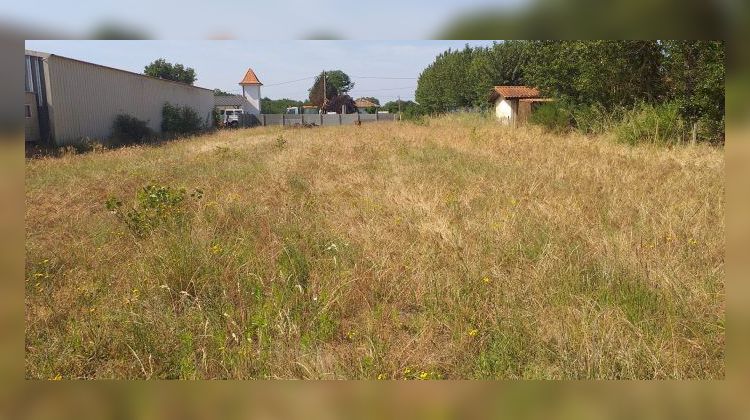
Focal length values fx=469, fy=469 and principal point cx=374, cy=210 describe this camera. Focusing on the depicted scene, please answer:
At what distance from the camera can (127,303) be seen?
295cm

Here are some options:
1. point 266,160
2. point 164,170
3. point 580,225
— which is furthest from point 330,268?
point 266,160

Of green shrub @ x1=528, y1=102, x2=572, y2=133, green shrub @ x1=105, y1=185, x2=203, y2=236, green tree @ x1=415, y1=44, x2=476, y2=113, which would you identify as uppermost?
green tree @ x1=415, y1=44, x2=476, y2=113

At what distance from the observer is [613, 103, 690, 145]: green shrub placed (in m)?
10.8

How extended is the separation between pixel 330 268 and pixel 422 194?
2.87 m

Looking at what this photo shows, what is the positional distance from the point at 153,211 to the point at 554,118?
16274mm

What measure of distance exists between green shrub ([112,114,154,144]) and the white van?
5982 mm

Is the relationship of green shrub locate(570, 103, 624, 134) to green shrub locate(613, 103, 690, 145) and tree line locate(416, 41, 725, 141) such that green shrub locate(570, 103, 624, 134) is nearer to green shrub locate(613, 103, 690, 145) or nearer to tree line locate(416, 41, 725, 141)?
tree line locate(416, 41, 725, 141)

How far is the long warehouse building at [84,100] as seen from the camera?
561 inches

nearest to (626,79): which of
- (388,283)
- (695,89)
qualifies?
(695,89)

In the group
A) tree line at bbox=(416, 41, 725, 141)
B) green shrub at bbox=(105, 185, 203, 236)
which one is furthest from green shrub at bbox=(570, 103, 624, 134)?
green shrub at bbox=(105, 185, 203, 236)

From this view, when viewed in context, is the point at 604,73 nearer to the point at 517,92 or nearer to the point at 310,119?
the point at 517,92

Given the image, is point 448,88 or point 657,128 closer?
point 657,128

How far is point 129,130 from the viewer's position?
63.8ft
